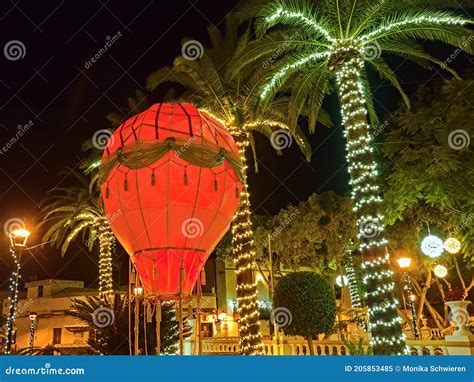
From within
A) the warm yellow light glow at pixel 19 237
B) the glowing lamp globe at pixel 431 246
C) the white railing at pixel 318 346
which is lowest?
the white railing at pixel 318 346

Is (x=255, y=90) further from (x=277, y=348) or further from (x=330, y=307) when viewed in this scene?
(x=277, y=348)

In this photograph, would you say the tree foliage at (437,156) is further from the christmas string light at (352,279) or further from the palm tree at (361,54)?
the christmas string light at (352,279)

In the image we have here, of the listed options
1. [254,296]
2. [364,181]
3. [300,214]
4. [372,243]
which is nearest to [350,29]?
[364,181]

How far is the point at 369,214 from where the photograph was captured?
36.3ft

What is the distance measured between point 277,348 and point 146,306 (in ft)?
28.7

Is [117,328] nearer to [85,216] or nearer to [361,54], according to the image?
[361,54]

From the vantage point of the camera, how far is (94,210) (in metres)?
22.6

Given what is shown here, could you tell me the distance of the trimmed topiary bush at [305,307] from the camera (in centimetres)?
1450

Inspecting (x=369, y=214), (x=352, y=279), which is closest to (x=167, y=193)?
(x=369, y=214)

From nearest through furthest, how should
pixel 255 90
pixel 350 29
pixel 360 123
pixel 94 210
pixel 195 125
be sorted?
pixel 195 125, pixel 360 123, pixel 350 29, pixel 255 90, pixel 94 210

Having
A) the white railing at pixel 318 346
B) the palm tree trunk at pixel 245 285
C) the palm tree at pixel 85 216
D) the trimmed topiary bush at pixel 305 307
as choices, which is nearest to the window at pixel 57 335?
the palm tree at pixel 85 216

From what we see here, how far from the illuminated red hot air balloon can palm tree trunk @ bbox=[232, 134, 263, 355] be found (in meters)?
5.16

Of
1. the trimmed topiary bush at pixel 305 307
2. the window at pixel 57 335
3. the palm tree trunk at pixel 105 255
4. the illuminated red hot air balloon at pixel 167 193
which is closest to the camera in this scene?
the illuminated red hot air balloon at pixel 167 193

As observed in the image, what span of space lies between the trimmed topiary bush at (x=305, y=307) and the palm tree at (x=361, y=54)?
398 centimetres
